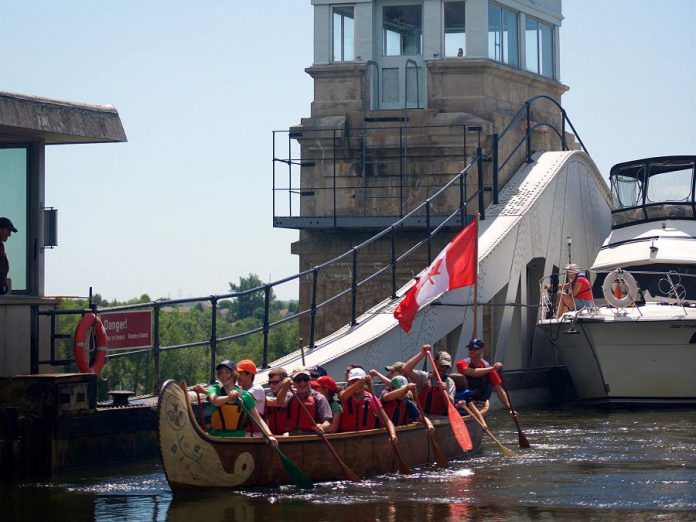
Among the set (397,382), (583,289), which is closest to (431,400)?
(397,382)

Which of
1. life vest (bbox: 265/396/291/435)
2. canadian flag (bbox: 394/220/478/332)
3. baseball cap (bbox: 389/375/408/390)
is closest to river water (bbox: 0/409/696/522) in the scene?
life vest (bbox: 265/396/291/435)

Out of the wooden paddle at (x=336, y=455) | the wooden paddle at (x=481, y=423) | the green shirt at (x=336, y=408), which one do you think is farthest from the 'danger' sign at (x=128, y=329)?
the wooden paddle at (x=481, y=423)

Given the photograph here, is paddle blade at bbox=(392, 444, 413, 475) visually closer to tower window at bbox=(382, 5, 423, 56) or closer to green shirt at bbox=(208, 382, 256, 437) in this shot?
green shirt at bbox=(208, 382, 256, 437)

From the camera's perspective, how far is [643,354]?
90.1 feet

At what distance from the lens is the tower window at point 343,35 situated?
32219 mm

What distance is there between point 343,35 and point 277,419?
54.4 feet

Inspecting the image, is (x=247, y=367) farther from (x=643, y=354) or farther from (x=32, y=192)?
(x=643, y=354)

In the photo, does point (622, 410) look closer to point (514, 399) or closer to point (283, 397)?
point (514, 399)

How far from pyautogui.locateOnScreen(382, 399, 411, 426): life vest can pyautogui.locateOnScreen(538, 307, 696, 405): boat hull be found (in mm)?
9160

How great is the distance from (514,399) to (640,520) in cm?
1404

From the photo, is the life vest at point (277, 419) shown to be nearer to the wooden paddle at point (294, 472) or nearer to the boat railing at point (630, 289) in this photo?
the wooden paddle at point (294, 472)

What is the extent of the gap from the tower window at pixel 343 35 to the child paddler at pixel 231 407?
16.5 meters

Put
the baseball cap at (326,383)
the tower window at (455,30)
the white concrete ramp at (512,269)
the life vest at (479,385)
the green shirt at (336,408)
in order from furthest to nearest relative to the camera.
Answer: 1. the tower window at (455,30)
2. the white concrete ramp at (512,269)
3. the life vest at (479,385)
4. the baseball cap at (326,383)
5. the green shirt at (336,408)

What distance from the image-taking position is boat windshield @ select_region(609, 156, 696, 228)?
32406 millimetres
